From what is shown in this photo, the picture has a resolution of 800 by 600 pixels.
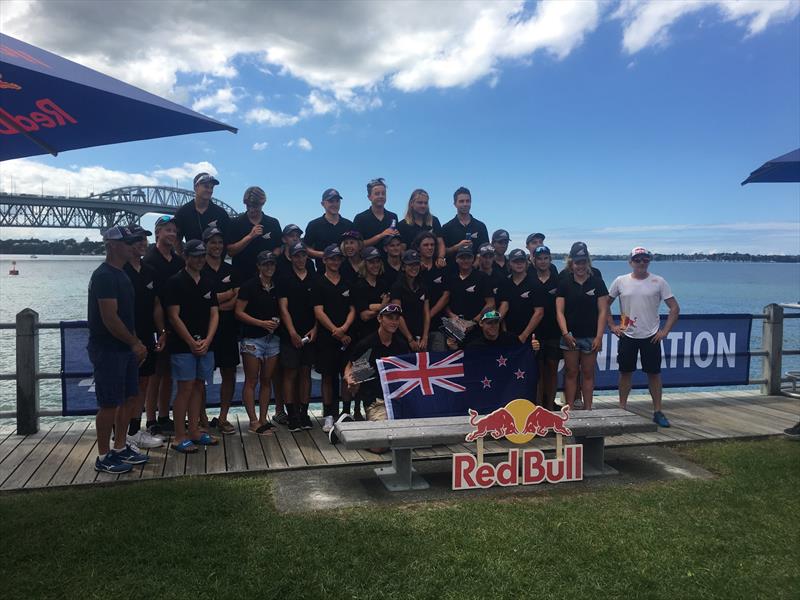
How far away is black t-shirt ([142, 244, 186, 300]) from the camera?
517cm

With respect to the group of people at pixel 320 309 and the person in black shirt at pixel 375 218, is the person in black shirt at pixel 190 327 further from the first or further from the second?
the person in black shirt at pixel 375 218

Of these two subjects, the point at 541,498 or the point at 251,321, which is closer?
the point at 541,498

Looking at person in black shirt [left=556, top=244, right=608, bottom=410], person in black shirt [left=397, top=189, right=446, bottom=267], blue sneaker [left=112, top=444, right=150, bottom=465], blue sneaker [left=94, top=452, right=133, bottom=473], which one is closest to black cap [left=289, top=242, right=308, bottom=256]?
person in black shirt [left=397, top=189, right=446, bottom=267]

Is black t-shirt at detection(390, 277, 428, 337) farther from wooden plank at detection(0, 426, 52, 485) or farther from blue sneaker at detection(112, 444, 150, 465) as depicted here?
wooden plank at detection(0, 426, 52, 485)

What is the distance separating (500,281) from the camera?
593 cm

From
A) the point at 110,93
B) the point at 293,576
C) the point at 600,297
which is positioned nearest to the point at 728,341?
the point at 600,297

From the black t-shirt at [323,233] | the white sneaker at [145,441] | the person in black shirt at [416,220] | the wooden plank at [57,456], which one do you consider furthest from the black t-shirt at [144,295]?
the person in black shirt at [416,220]

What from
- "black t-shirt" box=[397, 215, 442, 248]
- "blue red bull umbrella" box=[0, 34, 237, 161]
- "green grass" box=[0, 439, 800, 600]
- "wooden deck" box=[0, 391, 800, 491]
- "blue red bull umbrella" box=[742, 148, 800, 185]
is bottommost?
"green grass" box=[0, 439, 800, 600]

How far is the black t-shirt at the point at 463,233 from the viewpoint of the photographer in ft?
20.9

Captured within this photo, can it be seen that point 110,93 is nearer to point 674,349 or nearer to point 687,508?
point 687,508

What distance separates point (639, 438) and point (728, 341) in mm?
3181

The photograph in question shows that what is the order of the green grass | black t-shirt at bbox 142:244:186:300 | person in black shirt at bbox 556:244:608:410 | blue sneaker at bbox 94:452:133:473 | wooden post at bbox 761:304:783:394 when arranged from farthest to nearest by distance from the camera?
1. wooden post at bbox 761:304:783:394
2. person in black shirt at bbox 556:244:608:410
3. black t-shirt at bbox 142:244:186:300
4. blue sneaker at bbox 94:452:133:473
5. the green grass

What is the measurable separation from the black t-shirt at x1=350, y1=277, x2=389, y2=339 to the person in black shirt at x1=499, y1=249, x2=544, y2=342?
1305 millimetres

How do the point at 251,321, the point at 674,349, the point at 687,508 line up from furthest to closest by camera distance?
the point at 674,349
the point at 251,321
the point at 687,508
